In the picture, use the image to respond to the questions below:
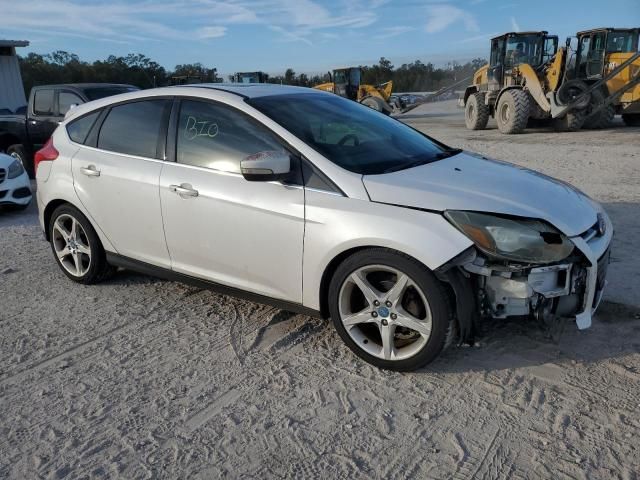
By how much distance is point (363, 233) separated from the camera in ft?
10.2

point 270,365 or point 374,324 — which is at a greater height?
point 374,324

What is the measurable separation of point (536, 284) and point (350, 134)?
1634mm

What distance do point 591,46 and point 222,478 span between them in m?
17.6

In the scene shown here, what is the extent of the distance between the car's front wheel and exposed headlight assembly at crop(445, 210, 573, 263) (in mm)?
321

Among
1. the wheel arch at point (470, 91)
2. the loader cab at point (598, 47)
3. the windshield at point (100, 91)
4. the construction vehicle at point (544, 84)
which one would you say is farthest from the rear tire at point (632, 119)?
the windshield at point (100, 91)

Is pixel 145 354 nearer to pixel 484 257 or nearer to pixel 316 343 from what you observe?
pixel 316 343

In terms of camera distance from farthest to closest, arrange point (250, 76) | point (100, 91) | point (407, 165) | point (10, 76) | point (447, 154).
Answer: point (250, 76)
point (10, 76)
point (100, 91)
point (447, 154)
point (407, 165)

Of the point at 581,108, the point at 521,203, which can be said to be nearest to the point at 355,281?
the point at 521,203

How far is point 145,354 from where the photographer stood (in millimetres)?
3572

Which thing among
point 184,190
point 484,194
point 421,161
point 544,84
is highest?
point 544,84

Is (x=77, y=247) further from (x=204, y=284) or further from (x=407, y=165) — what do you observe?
(x=407, y=165)

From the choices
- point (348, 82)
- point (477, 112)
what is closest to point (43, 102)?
point (477, 112)

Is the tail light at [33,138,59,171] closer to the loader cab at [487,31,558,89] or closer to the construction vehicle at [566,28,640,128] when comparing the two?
the construction vehicle at [566,28,640,128]

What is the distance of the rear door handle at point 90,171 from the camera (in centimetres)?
436
